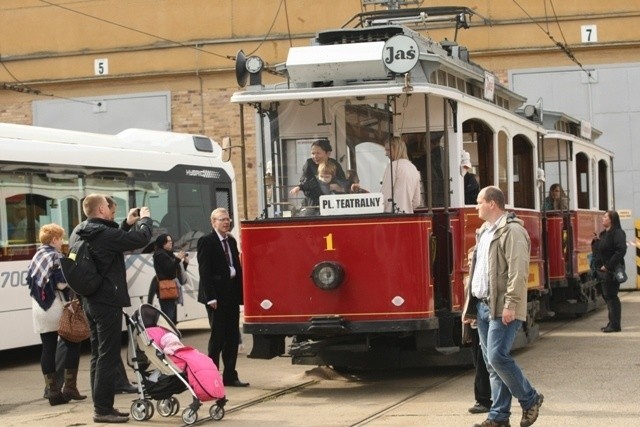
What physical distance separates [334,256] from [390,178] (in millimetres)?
944

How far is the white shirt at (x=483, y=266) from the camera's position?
989 cm

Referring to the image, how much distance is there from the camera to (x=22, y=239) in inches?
653

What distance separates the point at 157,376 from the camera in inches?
453

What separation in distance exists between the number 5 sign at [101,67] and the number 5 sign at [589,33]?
34.8ft

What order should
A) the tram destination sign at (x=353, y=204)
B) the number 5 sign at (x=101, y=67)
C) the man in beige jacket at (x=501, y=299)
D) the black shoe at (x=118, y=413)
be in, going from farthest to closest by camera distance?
the number 5 sign at (x=101, y=67), the tram destination sign at (x=353, y=204), the black shoe at (x=118, y=413), the man in beige jacket at (x=501, y=299)

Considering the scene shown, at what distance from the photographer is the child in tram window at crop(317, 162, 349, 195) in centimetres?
1301

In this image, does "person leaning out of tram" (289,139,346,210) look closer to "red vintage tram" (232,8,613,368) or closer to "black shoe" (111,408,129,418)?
"red vintage tram" (232,8,613,368)

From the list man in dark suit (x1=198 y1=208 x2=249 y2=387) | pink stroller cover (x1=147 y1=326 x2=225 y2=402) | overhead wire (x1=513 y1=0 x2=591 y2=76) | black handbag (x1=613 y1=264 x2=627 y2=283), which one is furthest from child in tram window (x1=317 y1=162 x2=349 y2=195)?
overhead wire (x1=513 y1=0 x2=591 y2=76)

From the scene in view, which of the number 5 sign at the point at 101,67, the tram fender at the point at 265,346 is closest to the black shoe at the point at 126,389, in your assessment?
the tram fender at the point at 265,346

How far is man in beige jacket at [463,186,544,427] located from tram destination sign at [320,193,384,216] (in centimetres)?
276

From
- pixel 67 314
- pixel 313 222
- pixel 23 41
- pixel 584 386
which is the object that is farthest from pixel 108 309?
pixel 23 41

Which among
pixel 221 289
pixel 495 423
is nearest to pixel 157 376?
pixel 221 289

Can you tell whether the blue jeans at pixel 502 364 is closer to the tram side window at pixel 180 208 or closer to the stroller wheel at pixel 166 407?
the stroller wheel at pixel 166 407

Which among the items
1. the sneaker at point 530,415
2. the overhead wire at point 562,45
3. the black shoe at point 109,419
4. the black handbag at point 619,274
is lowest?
the black shoe at point 109,419
